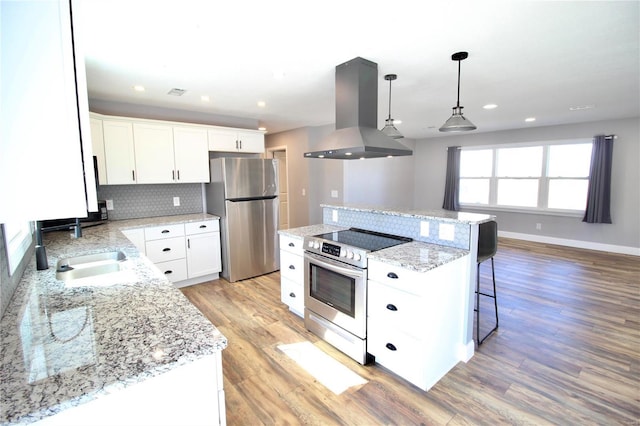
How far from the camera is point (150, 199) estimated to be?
395cm

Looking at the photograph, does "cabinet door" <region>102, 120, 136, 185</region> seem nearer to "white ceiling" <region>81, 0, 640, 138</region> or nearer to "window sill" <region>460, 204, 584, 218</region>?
"white ceiling" <region>81, 0, 640, 138</region>

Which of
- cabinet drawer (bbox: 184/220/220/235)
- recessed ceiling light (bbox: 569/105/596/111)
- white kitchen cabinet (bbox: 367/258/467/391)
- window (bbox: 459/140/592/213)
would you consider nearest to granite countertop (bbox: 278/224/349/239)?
white kitchen cabinet (bbox: 367/258/467/391)

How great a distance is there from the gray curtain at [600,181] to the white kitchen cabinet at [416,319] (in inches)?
198

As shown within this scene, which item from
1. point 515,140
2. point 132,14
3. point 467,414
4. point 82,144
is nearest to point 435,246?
point 467,414

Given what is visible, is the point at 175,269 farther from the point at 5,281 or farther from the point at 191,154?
the point at 5,281

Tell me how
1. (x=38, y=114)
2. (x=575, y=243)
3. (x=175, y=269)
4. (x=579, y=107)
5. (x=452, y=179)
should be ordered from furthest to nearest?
(x=452, y=179), (x=575, y=243), (x=579, y=107), (x=175, y=269), (x=38, y=114)

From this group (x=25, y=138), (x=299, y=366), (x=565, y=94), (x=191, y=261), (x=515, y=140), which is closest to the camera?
(x=25, y=138)

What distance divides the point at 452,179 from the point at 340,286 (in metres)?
5.91

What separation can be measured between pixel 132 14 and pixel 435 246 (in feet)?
8.22

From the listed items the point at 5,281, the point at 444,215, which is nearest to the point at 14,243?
the point at 5,281

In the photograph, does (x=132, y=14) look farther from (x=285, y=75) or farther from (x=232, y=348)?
(x=232, y=348)

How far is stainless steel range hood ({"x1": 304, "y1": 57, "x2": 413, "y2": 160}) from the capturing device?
234 cm

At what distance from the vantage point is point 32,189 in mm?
797

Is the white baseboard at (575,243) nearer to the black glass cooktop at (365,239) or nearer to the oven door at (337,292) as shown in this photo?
the black glass cooktop at (365,239)
